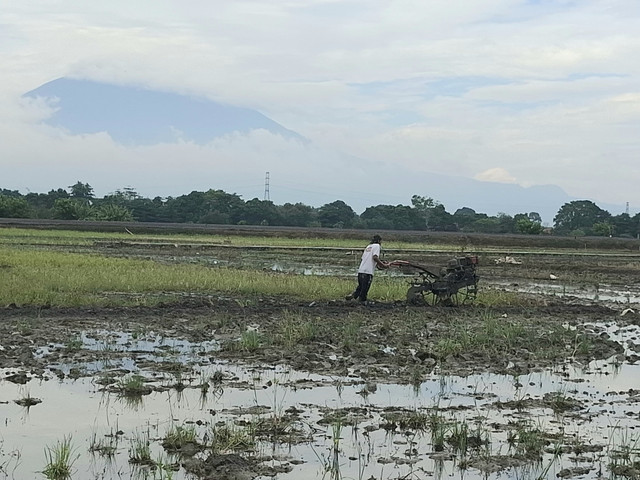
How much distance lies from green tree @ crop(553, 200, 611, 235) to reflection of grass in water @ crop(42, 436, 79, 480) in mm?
89378

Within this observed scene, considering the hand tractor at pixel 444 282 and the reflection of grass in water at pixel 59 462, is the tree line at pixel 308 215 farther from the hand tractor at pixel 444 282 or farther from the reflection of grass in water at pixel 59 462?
the reflection of grass in water at pixel 59 462

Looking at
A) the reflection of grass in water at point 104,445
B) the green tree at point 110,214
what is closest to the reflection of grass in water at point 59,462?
the reflection of grass in water at point 104,445

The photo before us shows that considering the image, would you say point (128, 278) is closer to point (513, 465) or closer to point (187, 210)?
point (513, 465)

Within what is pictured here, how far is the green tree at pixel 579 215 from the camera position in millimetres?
93312

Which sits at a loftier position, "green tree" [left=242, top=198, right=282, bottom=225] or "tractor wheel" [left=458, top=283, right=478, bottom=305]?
"green tree" [left=242, top=198, right=282, bottom=225]

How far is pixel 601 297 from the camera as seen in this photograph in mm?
21000

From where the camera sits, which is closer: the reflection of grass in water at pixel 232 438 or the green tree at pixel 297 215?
the reflection of grass in water at pixel 232 438

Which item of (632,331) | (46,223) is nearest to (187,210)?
(46,223)

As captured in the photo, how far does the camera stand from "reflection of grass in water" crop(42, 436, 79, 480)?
588 cm

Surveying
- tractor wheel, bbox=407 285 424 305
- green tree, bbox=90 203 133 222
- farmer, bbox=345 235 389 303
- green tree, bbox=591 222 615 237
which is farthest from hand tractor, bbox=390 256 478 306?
green tree, bbox=591 222 615 237

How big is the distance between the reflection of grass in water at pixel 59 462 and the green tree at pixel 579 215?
3519 inches

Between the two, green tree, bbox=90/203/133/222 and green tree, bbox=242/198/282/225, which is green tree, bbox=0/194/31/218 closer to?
green tree, bbox=90/203/133/222

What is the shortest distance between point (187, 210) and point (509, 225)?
31039 mm

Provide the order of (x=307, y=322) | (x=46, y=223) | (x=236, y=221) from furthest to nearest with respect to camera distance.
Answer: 1. (x=236, y=221)
2. (x=46, y=223)
3. (x=307, y=322)
